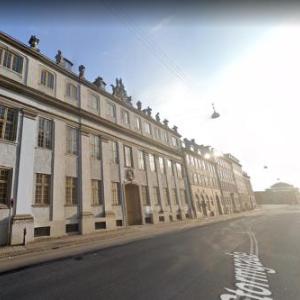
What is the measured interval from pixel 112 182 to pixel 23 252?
12.0 m

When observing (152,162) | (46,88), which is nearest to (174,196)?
(152,162)

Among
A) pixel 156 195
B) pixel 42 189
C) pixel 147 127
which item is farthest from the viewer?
pixel 147 127

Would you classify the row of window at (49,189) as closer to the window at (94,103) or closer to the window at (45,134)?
the window at (45,134)

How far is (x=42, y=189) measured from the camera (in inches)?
622

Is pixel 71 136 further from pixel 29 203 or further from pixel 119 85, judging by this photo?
pixel 119 85

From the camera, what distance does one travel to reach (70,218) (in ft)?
55.7

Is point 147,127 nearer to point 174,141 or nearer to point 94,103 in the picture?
point 174,141

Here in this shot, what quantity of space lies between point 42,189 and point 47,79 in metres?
9.03

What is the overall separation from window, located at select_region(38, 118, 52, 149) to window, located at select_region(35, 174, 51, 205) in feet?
7.57

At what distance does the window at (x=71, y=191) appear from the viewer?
17.4 meters

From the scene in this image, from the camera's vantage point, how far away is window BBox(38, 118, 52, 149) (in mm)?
16736

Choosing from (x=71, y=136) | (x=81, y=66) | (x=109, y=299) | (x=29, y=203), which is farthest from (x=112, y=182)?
(x=109, y=299)

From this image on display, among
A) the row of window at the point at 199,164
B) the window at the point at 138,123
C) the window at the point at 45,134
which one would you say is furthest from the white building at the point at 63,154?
the row of window at the point at 199,164

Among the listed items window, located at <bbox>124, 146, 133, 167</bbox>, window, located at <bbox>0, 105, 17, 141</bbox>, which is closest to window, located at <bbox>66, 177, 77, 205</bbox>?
window, located at <bbox>0, 105, 17, 141</bbox>
